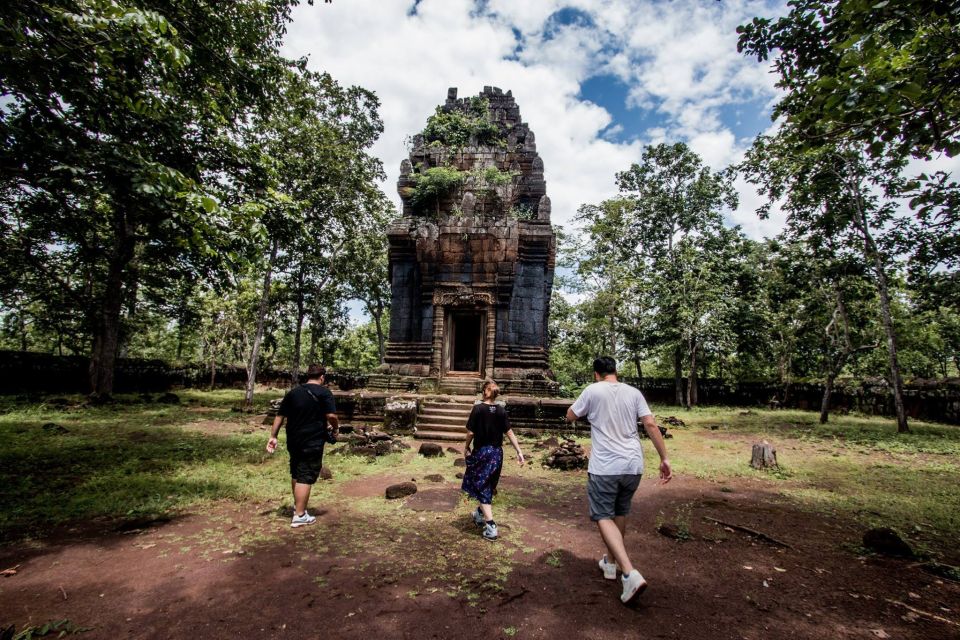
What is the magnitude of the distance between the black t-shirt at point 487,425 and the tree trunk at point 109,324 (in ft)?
44.4

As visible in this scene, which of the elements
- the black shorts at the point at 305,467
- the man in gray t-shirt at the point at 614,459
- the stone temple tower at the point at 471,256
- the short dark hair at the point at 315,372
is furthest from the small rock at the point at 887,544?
the stone temple tower at the point at 471,256

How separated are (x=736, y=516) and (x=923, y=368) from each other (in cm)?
3754

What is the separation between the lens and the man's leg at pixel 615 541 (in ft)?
10.4

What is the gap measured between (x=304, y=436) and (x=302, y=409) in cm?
29

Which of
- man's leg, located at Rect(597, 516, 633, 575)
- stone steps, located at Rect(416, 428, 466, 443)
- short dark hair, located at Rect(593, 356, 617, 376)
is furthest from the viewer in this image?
stone steps, located at Rect(416, 428, 466, 443)

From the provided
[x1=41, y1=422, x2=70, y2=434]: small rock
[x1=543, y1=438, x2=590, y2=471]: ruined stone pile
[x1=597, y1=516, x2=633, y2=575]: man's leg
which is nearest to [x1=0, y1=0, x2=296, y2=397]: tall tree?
[x1=597, y1=516, x2=633, y2=575]: man's leg

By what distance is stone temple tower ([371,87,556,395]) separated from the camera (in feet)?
42.4

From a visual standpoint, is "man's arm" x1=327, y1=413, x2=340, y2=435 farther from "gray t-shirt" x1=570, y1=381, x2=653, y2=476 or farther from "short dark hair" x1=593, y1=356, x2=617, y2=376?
"short dark hair" x1=593, y1=356, x2=617, y2=376

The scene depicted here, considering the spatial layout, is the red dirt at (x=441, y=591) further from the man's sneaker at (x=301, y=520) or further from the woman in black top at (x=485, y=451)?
the woman in black top at (x=485, y=451)

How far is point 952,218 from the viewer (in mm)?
8812

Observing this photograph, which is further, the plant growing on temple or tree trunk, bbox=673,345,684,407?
tree trunk, bbox=673,345,684,407

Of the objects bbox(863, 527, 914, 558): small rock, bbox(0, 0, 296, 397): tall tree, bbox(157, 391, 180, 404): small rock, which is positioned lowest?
bbox(157, 391, 180, 404): small rock

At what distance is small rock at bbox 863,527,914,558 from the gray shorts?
2.87 m

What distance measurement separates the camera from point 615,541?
3.28m
